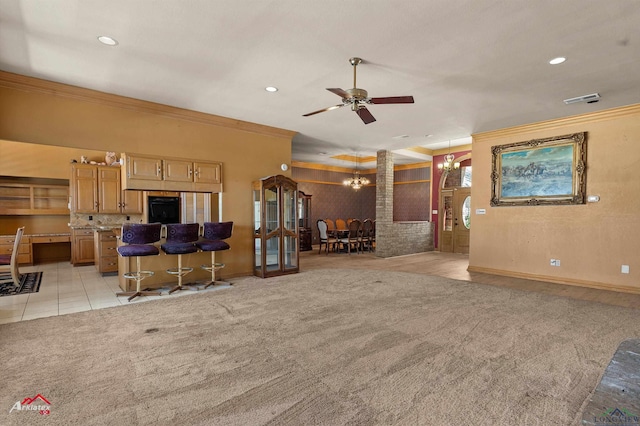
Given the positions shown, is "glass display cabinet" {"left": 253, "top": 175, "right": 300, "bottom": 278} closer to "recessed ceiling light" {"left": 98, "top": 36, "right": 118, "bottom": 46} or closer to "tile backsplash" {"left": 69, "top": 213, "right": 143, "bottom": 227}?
"tile backsplash" {"left": 69, "top": 213, "right": 143, "bottom": 227}

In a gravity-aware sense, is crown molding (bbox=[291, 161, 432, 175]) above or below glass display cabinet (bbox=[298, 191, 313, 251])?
above

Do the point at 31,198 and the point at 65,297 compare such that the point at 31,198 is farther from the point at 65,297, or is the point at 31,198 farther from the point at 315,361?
the point at 315,361

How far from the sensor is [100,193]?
21.8ft

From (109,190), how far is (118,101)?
9.48 ft

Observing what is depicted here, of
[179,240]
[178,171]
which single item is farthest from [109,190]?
[179,240]

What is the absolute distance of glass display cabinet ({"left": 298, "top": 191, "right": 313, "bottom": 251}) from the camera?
402 inches

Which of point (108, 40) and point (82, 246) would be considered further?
point (82, 246)

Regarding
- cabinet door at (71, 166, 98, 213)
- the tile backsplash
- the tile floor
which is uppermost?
cabinet door at (71, 166, 98, 213)

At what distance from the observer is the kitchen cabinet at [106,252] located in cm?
588

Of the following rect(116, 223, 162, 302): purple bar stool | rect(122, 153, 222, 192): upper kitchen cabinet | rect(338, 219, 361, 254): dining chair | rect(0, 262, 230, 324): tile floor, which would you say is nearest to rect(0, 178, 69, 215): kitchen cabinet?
rect(0, 262, 230, 324): tile floor

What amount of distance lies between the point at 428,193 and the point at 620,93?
6.30m

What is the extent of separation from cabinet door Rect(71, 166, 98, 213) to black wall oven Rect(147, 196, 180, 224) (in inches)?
74.1

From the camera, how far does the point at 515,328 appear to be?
3260 millimetres

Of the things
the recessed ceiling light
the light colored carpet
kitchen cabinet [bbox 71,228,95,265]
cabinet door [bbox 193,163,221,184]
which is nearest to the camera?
the light colored carpet
